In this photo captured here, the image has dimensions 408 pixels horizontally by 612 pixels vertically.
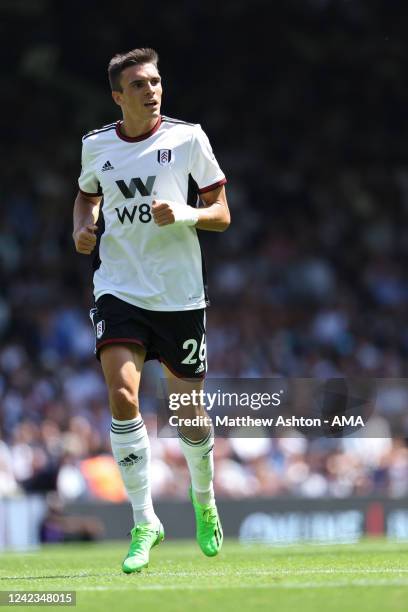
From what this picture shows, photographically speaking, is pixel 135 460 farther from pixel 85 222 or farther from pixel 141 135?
pixel 141 135

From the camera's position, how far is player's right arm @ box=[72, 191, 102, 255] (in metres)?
7.32

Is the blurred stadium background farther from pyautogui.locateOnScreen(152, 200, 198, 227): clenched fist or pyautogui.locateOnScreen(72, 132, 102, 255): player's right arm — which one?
pyautogui.locateOnScreen(152, 200, 198, 227): clenched fist

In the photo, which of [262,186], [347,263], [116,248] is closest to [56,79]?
[262,186]

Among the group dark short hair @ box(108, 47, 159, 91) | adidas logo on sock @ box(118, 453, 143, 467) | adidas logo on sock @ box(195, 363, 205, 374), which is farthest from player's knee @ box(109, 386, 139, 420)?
dark short hair @ box(108, 47, 159, 91)

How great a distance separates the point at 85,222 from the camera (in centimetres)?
759

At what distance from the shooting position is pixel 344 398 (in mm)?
10484

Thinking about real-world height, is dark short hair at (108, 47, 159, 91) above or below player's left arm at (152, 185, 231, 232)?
above

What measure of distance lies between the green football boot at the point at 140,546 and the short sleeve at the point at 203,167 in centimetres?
183

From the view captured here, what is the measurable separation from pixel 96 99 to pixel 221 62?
8.72 feet

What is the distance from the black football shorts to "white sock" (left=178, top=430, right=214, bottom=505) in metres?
0.40

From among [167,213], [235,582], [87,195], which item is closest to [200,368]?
[167,213]

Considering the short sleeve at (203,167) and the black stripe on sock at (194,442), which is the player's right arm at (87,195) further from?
the black stripe on sock at (194,442)

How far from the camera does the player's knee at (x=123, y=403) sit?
7047mm

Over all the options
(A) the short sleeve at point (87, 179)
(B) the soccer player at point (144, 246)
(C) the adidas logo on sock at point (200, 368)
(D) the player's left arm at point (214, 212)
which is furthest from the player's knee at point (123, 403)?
(A) the short sleeve at point (87, 179)
